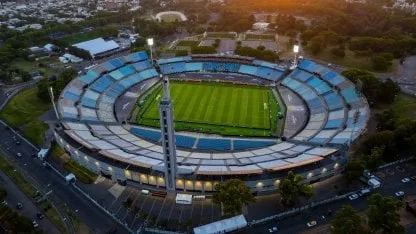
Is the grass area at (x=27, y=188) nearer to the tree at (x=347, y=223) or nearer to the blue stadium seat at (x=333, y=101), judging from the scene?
the tree at (x=347, y=223)

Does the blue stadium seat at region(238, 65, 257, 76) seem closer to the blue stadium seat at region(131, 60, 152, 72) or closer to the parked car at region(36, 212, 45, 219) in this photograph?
the blue stadium seat at region(131, 60, 152, 72)

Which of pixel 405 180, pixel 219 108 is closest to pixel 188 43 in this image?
pixel 219 108

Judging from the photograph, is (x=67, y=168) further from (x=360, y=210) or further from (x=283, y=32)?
(x=283, y=32)

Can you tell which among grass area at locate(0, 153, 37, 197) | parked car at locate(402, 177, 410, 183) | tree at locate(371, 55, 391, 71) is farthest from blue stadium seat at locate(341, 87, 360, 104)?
grass area at locate(0, 153, 37, 197)

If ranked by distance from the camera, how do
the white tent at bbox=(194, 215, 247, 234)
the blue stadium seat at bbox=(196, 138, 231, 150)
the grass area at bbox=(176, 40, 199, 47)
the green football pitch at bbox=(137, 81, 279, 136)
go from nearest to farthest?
the white tent at bbox=(194, 215, 247, 234), the blue stadium seat at bbox=(196, 138, 231, 150), the green football pitch at bbox=(137, 81, 279, 136), the grass area at bbox=(176, 40, 199, 47)

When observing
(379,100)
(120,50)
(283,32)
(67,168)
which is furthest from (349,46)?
(67,168)
